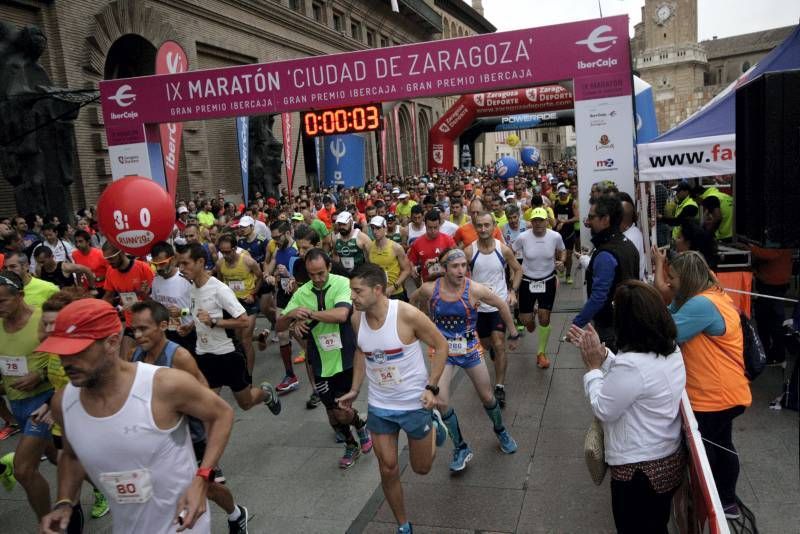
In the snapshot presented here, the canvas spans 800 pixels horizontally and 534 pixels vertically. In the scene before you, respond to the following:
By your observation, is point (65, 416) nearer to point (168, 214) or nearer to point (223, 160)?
point (168, 214)

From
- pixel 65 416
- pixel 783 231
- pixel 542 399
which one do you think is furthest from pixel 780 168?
pixel 542 399

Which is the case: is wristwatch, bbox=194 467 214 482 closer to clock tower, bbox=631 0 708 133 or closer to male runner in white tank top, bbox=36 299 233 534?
male runner in white tank top, bbox=36 299 233 534

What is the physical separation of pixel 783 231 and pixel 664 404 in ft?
3.12

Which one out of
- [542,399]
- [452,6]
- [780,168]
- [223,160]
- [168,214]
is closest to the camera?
[780,168]

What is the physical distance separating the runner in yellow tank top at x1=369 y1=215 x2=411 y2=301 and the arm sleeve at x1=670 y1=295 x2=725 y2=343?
173 inches

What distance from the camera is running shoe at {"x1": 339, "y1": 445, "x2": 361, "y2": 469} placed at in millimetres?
4949

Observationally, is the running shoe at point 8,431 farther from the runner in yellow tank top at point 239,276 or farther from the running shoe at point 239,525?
the running shoe at point 239,525

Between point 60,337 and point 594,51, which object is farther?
point 594,51

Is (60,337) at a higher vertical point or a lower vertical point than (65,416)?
higher

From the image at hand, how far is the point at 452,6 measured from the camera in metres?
52.1

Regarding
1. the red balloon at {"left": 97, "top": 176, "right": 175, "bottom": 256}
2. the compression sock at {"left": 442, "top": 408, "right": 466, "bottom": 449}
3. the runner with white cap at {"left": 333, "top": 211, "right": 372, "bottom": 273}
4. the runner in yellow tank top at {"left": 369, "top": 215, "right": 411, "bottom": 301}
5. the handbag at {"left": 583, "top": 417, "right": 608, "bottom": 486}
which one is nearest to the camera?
the handbag at {"left": 583, "top": 417, "right": 608, "bottom": 486}

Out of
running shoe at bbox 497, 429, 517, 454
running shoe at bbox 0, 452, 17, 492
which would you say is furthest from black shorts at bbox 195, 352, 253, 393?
running shoe at bbox 497, 429, 517, 454

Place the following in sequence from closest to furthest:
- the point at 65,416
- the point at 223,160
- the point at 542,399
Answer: the point at 65,416, the point at 542,399, the point at 223,160

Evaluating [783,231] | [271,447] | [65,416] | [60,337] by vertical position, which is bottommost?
[271,447]
